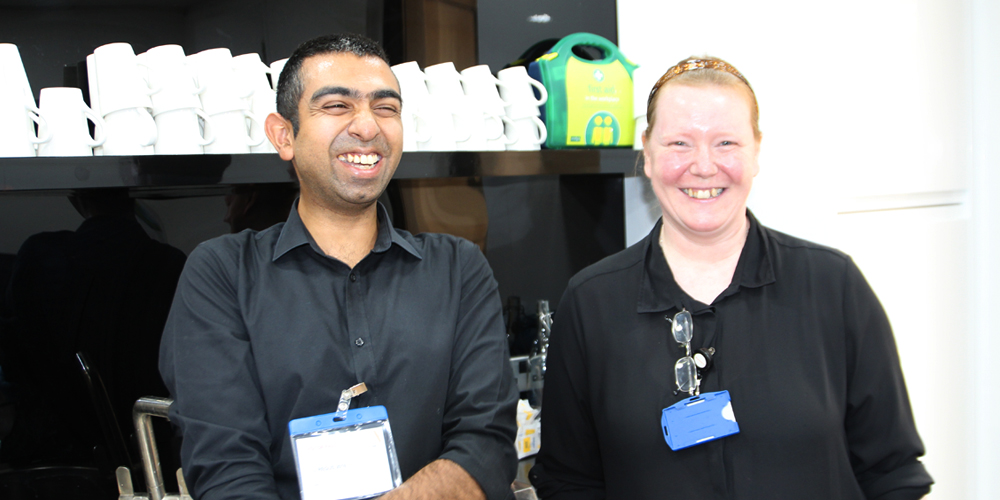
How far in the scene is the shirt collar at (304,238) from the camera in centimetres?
136

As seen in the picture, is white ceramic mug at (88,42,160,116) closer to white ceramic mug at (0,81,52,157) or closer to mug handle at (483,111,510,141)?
white ceramic mug at (0,81,52,157)

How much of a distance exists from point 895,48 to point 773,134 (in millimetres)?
429

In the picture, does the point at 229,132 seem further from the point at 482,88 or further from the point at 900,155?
the point at 900,155

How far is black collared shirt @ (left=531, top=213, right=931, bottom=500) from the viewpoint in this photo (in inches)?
47.7

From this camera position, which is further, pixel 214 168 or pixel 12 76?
pixel 214 168

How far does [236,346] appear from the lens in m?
1.24

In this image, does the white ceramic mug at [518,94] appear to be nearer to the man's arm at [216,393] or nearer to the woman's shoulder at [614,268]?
the woman's shoulder at [614,268]

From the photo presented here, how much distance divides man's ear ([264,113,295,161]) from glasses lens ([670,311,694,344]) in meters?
0.84

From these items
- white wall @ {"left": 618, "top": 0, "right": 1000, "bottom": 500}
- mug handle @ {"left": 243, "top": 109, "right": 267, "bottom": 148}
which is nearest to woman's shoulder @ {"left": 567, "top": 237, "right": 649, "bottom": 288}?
white wall @ {"left": 618, "top": 0, "right": 1000, "bottom": 500}

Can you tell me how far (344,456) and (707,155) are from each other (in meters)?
0.85

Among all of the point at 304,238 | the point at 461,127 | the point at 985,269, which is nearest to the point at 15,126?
the point at 304,238

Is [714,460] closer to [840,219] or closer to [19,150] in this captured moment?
[840,219]

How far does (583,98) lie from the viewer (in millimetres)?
1958

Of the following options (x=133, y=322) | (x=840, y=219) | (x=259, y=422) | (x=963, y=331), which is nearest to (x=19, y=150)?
(x=133, y=322)
